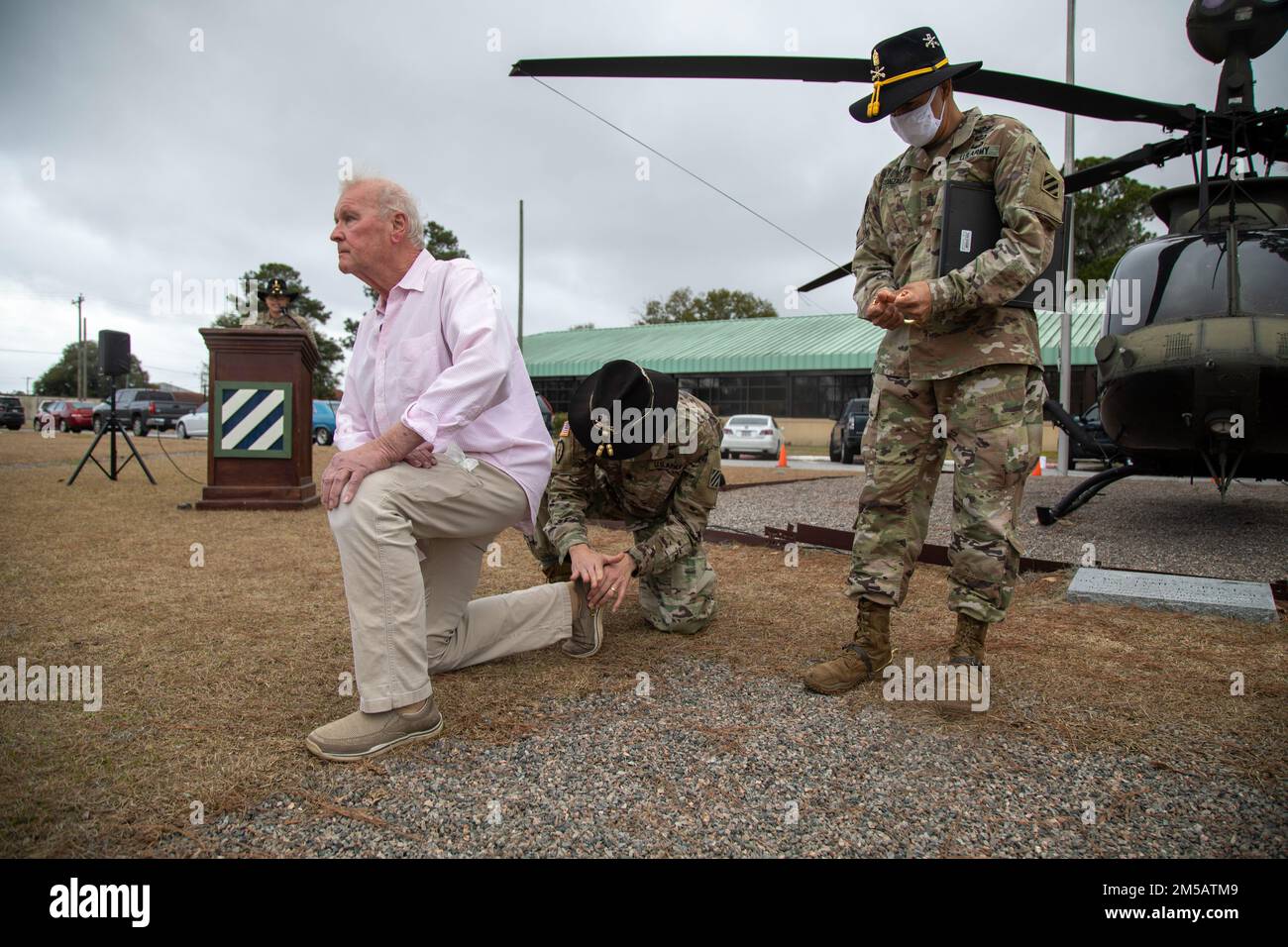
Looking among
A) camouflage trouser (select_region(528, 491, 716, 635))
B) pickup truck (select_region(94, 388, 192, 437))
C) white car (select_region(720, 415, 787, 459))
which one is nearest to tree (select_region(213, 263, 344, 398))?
pickup truck (select_region(94, 388, 192, 437))

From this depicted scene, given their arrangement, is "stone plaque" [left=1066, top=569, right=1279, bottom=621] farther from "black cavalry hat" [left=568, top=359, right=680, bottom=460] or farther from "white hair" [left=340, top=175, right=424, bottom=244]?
"white hair" [left=340, top=175, right=424, bottom=244]

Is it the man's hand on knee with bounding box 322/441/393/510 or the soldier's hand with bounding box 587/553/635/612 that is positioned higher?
the man's hand on knee with bounding box 322/441/393/510

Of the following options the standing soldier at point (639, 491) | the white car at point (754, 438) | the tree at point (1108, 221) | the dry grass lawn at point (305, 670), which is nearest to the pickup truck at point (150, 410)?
the white car at point (754, 438)

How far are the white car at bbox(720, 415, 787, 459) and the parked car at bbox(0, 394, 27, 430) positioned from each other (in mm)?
28191

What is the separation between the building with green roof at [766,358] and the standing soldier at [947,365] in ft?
74.6

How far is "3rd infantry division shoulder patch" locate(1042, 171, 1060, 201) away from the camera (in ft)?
9.06

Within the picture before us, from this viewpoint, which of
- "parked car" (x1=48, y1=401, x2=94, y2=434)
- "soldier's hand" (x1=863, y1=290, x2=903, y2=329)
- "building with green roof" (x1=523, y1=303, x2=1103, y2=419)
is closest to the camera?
"soldier's hand" (x1=863, y1=290, x2=903, y2=329)

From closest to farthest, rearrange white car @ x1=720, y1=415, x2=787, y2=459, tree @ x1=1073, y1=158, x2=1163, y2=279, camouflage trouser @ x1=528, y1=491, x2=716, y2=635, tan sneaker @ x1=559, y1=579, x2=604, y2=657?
tan sneaker @ x1=559, y1=579, x2=604, y2=657
camouflage trouser @ x1=528, y1=491, x2=716, y2=635
white car @ x1=720, y1=415, x2=787, y2=459
tree @ x1=1073, y1=158, x2=1163, y2=279

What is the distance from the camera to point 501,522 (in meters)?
2.63

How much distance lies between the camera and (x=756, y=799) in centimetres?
204

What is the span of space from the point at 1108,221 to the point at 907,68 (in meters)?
38.9

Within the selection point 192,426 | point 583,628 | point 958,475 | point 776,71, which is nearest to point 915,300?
point 958,475
